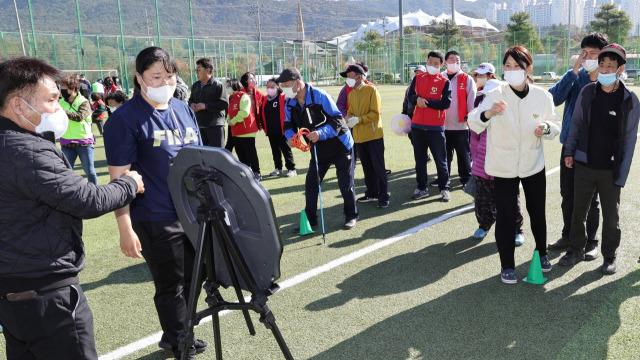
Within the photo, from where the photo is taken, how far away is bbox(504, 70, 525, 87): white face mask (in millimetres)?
4180

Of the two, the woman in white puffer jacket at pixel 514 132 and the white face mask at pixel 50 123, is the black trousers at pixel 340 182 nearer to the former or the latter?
the woman in white puffer jacket at pixel 514 132

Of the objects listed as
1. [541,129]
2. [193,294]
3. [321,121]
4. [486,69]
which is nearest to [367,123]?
[321,121]

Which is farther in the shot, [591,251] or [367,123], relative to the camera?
[367,123]

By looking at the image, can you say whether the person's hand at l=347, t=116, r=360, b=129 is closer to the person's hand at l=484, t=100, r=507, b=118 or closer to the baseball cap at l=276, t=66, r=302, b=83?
the baseball cap at l=276, t=66, r=302, b=83

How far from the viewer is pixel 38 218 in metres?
2.31

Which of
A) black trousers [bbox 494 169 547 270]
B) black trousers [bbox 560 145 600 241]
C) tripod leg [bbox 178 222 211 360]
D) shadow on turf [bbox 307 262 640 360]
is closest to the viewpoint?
tripod leg [bbox 178 222 211 360]

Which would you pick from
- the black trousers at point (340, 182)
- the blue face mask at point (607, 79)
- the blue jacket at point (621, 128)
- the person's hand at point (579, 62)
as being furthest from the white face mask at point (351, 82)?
the blue face mask at point (607, 79)

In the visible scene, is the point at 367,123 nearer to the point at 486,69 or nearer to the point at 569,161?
the point at 486,69

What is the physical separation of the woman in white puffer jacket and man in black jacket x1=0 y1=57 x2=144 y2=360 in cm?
327

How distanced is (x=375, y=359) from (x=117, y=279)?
303 centimetres

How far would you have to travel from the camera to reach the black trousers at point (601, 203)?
455 cm

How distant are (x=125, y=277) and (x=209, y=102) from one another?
162 inches

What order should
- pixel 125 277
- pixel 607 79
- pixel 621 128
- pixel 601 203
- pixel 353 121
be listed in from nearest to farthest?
pixel 607 79, pixel 621 128, pixel 601 203, pixel 125 277, pixel 353 121

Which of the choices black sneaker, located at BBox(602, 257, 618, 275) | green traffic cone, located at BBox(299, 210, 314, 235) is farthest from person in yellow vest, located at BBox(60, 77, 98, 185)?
black sneaker, located at BBox(602, 257, 618, 275)
